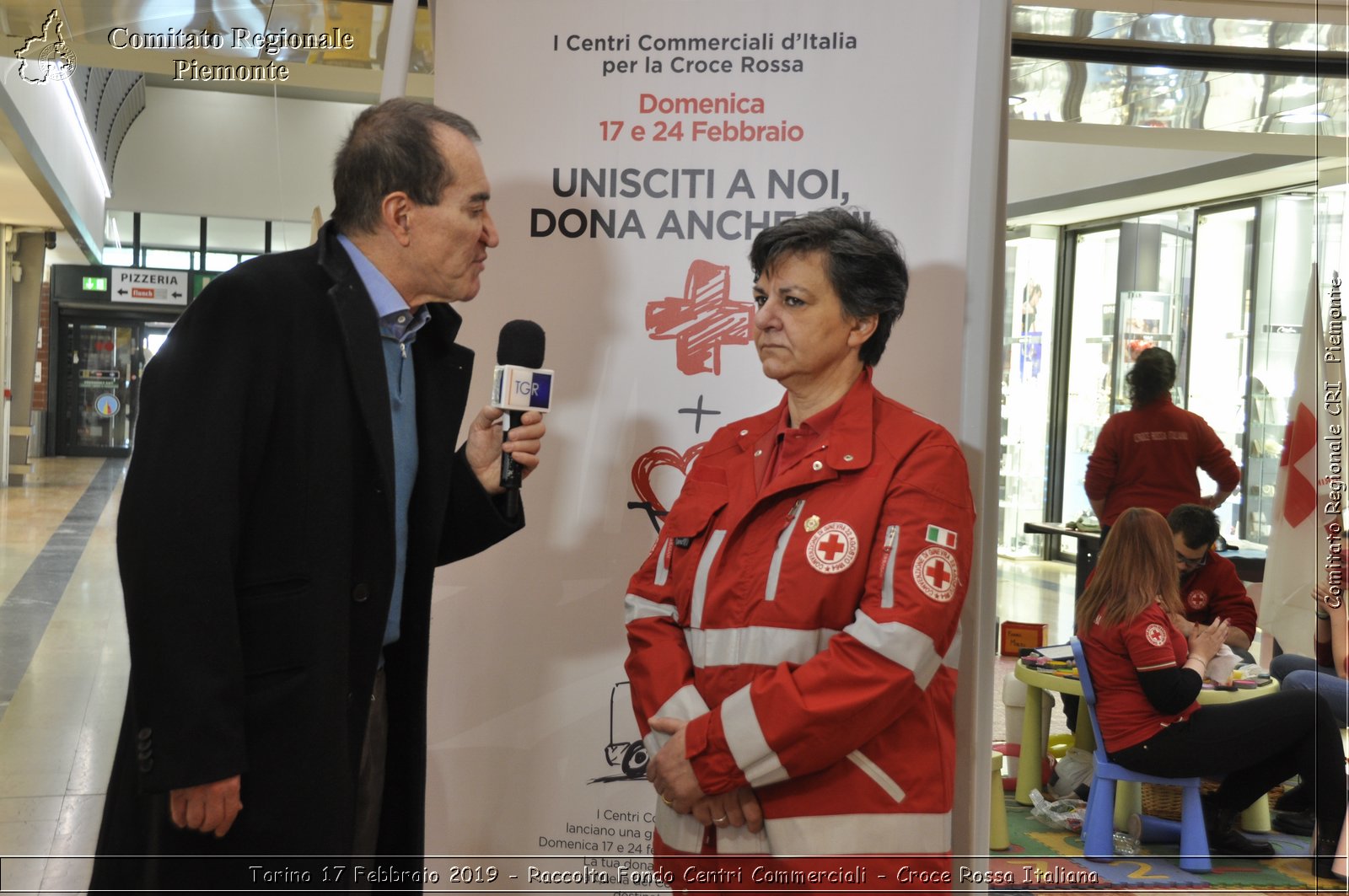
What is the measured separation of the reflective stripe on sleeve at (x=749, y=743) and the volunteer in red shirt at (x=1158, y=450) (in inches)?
181

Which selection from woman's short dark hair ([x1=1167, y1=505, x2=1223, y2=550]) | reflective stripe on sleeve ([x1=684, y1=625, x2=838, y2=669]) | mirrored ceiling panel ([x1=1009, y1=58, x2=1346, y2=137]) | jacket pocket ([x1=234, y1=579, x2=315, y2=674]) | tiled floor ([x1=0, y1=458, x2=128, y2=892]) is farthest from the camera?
mirrored ceiling panel ([x1=1009, y1=58, x2=1346, y2=137])

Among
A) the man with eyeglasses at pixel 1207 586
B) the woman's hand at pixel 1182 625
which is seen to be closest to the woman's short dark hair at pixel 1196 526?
the man with eyeglasses at pixel 1207 586

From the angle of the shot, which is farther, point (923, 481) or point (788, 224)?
point (788, 224)

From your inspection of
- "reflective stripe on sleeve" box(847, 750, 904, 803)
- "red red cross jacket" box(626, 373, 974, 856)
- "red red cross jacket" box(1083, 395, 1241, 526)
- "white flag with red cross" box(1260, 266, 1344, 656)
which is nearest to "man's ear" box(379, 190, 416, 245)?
"red red cross jacket" box(626, 373, 974, 856)

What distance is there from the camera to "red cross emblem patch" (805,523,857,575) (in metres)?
1.77

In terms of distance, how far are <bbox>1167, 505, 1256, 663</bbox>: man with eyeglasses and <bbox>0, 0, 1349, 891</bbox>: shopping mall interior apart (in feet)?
4.31

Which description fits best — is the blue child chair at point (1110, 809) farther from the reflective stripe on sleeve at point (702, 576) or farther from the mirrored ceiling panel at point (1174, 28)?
the reflective stripe on sleeve at point (702, 576)

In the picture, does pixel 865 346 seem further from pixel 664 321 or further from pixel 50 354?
pixel 50 354

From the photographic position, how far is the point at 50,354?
817 inches

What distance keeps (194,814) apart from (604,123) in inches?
63.3

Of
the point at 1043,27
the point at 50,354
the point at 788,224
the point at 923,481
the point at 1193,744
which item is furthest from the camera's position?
the point at 50,354

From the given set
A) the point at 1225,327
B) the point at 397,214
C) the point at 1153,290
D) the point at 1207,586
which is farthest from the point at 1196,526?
the point at 1153,290

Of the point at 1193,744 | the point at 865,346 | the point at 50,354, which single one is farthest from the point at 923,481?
the point at 50,354

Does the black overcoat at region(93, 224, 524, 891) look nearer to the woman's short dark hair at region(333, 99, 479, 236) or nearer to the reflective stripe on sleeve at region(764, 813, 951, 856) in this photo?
the woman's short dark hair at region(333, 99, 479, 236)
